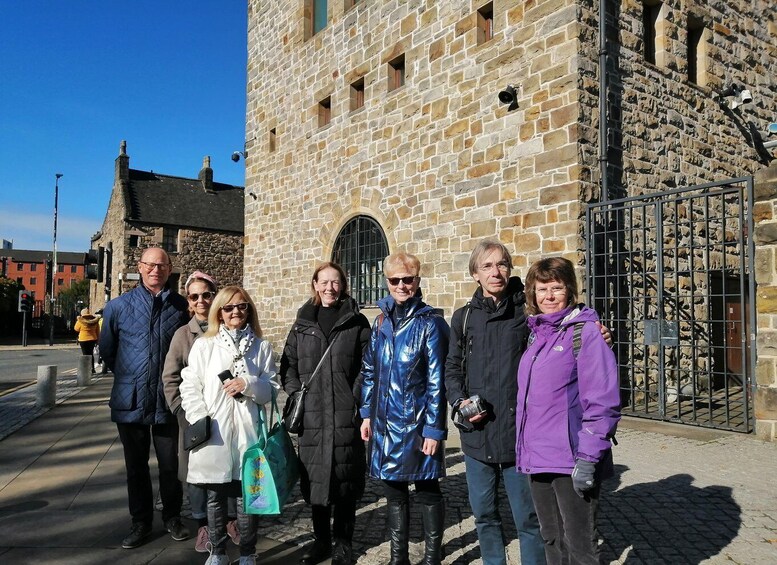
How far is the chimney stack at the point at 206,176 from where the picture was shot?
3522cm

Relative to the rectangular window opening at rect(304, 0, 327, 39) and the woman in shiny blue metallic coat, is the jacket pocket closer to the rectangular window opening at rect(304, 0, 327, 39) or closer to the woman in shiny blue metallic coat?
the woman in shiny blue metallic coat

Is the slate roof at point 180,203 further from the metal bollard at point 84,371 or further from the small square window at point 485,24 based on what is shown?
the small square window at point 485,24

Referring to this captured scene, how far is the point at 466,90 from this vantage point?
9.15 meters

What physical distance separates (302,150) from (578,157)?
741 cm

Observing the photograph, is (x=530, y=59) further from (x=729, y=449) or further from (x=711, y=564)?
(x=711, y=564)

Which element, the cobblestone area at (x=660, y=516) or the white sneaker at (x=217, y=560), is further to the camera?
the cobblestone area at (x=660, y=516)

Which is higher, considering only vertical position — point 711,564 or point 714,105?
point 714,105

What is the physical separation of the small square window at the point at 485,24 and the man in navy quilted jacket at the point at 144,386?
6897 millimetres

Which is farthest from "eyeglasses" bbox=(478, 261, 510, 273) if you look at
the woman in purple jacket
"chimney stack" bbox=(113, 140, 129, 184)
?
"chimney stack" bbox=(113, 140, 129, 184)

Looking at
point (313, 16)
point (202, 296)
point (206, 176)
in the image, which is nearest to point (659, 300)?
point (202, 296)

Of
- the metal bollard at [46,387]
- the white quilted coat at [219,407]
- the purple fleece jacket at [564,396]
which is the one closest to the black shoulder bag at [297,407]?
the white quilted coat at [219,407]

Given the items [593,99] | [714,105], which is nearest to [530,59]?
[593,99]

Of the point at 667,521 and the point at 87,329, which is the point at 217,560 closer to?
the point at 667,521

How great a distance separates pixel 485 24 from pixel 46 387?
8.57 meters
